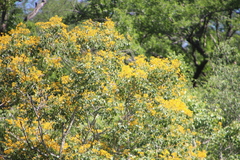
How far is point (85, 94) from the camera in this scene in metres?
9.41

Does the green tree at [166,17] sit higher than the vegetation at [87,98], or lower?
lower

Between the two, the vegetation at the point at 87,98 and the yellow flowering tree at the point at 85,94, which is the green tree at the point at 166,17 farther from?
the yellow flowering tree at the point at 85,94

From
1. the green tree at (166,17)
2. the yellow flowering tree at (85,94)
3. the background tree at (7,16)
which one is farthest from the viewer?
the green tree at (166,17)

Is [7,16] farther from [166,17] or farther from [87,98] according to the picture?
[87,98]

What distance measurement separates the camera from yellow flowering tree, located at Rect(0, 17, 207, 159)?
9.52m

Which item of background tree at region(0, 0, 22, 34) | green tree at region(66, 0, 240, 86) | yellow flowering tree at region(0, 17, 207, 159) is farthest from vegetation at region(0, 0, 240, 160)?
green tree at region(66, 0, 240, 86)

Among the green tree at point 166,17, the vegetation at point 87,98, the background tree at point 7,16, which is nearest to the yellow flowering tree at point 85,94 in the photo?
the vegetation at point 87,98

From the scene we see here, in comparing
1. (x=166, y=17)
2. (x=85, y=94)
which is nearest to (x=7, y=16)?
(x=166, y=17)

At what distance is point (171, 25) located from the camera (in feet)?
84.3

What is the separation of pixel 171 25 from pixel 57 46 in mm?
16941

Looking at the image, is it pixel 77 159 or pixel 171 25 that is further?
pixel 171 25

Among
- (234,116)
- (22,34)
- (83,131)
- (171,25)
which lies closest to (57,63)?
(22,34)

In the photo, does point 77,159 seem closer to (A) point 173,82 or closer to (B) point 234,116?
(A) point 173,82

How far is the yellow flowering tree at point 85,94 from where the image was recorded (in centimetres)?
952
